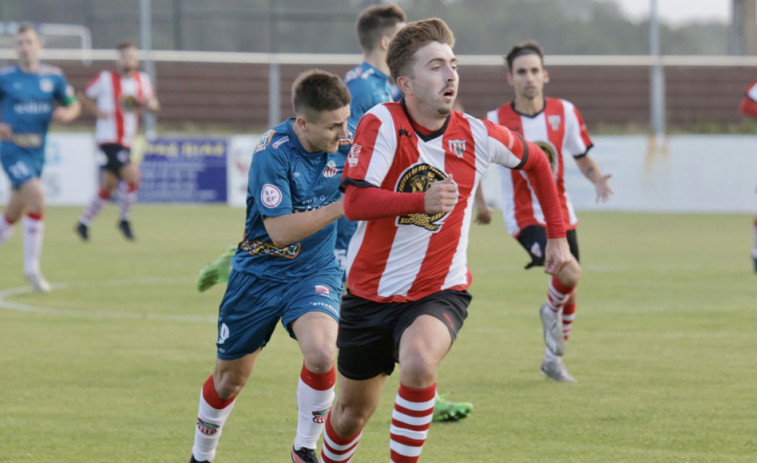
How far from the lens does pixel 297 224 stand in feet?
16.5

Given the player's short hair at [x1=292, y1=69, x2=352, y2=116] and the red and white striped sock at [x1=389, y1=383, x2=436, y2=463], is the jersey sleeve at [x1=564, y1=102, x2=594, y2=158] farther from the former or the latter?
the red and white striped sock at [x1=389, y1=383, x2=436, y2=463]

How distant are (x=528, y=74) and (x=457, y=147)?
327 cm

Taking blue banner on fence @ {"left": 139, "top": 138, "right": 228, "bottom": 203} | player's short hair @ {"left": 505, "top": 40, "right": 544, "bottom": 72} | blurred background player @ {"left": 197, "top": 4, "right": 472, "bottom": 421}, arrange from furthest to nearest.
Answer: blue banner on fence @ {"left": 139, "top": 138, "right": 228, "bottom": 203} → player's short hair @ {"left": 505, "top": 40, "right": 544, "bottom": 72} → blurred background player @ {"left": 197, "top": 4, "right": 472, "bottom": 421}

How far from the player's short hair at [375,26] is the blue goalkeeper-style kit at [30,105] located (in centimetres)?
615

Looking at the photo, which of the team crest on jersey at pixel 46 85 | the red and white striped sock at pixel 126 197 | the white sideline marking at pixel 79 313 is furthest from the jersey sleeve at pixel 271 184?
the red and white striped sock at pixel 126 197

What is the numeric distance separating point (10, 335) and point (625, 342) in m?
4.72

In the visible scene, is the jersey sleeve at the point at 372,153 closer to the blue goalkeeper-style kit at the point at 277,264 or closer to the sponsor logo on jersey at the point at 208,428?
the blue goalkeeper-style kit at the point at 277,264

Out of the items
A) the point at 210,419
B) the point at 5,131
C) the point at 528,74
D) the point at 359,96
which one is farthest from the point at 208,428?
the point at 5,131

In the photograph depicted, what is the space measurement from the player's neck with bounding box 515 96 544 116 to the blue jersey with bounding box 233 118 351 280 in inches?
114

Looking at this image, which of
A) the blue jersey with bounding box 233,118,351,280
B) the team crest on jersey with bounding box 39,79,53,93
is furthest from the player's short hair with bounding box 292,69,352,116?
the team crest on jersey with bounding box 39,79,53,93

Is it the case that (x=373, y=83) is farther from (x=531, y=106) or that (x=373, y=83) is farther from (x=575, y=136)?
(x=575, y=136)

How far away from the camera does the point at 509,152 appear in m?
5.02

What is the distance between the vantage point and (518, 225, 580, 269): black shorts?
7871 mm

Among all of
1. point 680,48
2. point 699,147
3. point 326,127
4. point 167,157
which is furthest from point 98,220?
point 680,48
